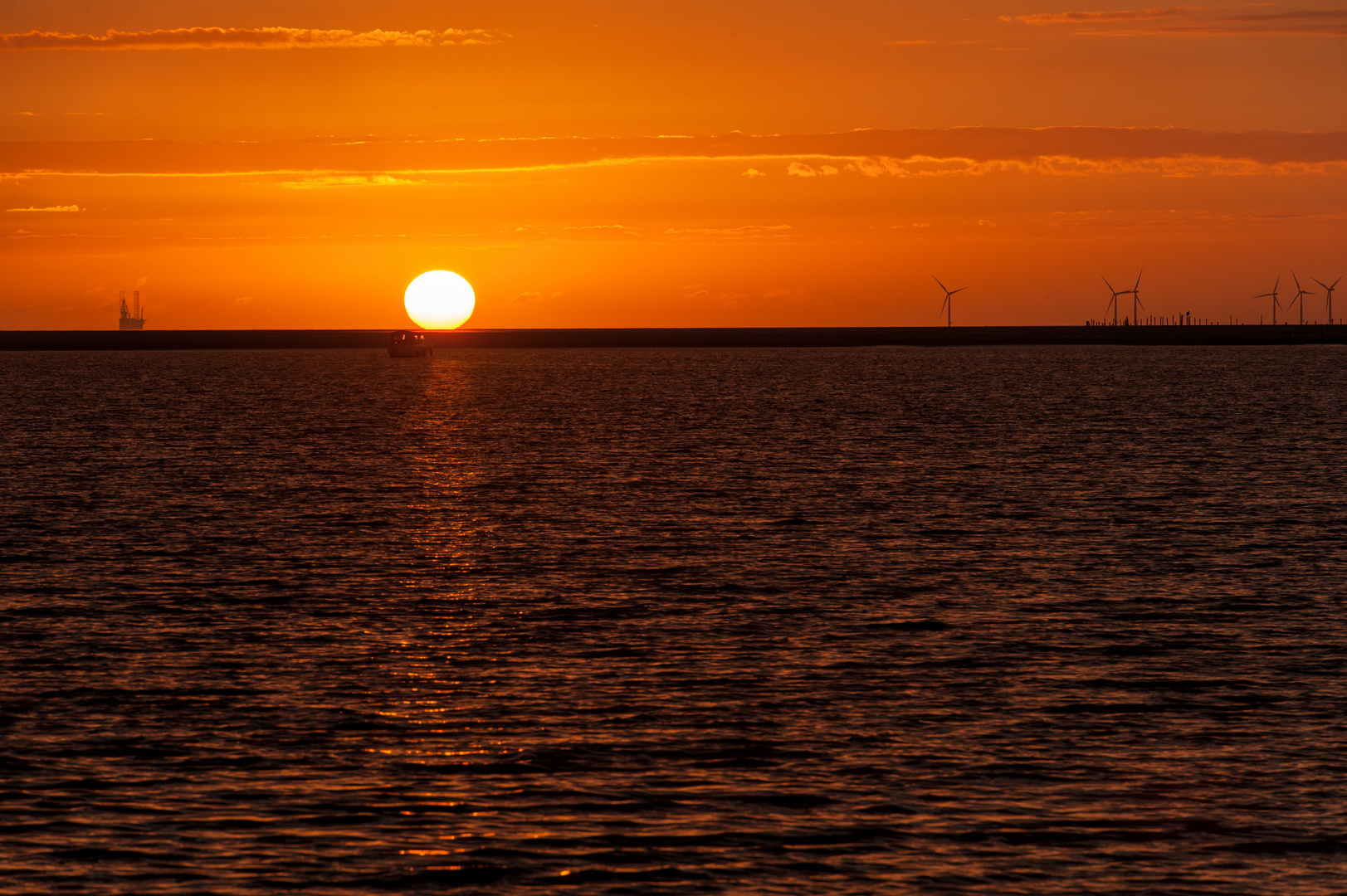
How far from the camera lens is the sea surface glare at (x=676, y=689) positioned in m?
18.8

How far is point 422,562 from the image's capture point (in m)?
44.5

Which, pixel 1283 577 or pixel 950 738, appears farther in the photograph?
pixel 1283 577

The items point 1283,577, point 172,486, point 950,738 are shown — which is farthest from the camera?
point 172,486

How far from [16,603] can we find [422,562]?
1158 cm

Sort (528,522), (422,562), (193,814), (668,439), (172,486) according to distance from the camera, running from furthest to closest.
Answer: (668,439) → (172,486) → (528,522) → (422,562) → (193,814)

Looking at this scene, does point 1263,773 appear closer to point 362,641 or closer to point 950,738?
point 950,738

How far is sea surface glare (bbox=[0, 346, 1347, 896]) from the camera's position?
1881cm

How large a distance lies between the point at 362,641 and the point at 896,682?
11.3 meters

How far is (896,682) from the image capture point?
2798 cm

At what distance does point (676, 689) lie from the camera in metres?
27.4

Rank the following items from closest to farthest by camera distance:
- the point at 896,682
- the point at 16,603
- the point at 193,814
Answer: the point at 193,814, the point at 896,682, the point at 16,603

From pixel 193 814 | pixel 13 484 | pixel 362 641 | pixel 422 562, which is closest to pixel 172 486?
pixel 13 484

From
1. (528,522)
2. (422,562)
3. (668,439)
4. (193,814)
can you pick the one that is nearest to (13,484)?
(528,522)

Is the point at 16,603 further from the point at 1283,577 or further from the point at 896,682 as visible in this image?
the point at 1283,577
